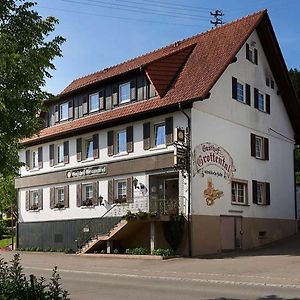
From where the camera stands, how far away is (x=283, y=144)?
116 ft

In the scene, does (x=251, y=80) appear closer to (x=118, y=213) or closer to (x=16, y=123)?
(x=118, y=213)

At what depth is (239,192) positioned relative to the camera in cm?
3042

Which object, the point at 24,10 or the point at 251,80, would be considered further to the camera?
the point at 251,80

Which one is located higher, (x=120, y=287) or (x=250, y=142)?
(x=250, y=142)

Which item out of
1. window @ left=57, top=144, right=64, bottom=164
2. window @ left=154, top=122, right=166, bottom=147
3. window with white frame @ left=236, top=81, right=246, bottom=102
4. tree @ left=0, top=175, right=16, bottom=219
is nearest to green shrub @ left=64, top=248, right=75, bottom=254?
window @ left=57, top=144, right=64, bottom=164

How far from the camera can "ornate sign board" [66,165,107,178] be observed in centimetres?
3099

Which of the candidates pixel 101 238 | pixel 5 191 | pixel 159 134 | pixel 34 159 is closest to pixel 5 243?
pixel 34 159

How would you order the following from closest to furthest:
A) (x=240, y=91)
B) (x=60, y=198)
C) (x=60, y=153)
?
(x=240, y=91)
(x=60, y=198)
(x=60, y=153)

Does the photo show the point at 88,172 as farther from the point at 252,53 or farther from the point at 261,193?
the point at 252,53

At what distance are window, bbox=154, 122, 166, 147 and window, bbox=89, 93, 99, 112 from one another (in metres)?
5.63

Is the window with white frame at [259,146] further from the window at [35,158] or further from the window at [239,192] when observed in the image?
the window at [35,158]

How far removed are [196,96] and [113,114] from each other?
6.24 m

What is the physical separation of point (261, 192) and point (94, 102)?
11111 millimetres

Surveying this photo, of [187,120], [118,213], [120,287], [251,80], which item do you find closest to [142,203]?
[118,213]
